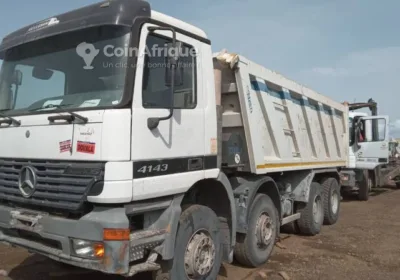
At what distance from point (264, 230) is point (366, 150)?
8797 millimetres

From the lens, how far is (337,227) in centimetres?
830

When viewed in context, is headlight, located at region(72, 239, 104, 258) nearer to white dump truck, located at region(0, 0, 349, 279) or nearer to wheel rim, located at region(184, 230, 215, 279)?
white dump truck, located at region(0, 0, 349, 279)

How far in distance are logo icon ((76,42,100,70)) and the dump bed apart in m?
1.68

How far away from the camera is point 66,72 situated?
3.76m

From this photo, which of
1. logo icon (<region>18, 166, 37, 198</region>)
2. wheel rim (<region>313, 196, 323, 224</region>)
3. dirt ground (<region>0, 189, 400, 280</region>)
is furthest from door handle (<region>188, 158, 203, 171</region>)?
wheel rim (<region>313, 196, 323, 224</region>)

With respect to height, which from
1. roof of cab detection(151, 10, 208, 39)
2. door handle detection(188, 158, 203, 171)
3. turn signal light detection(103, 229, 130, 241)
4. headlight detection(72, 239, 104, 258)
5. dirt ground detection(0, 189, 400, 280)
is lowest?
dirt ground detection(0, 189, 400, 280)

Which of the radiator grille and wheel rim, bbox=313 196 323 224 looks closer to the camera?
the radiator grille

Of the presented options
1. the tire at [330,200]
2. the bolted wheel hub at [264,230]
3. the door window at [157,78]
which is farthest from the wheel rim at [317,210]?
the door window at [157,78]

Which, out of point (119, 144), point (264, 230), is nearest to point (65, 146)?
point (119, 144)

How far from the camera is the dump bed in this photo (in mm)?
5035

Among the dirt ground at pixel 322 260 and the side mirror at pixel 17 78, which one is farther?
the dirt ground at pixel 322 260

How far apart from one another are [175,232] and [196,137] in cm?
101

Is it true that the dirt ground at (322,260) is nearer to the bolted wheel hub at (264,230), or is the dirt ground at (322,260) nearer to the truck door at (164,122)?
the bolted wheel hub at (264,230)

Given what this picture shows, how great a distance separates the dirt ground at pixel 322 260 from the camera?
16.5 feet
